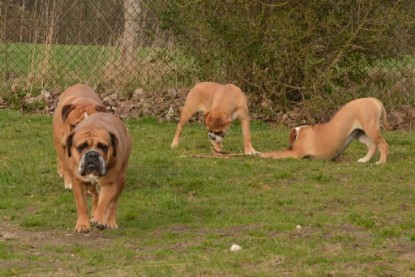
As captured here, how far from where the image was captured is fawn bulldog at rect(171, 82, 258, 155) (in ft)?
41.1

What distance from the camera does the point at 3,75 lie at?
16.3 meters

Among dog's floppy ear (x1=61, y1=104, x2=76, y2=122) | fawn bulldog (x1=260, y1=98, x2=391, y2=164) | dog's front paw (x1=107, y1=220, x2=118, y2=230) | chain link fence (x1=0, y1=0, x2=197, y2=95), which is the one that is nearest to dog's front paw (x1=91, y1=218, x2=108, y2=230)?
dog's front paw (x1=107, y1=220, x2=118, y2=230)

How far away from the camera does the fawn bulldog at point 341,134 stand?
1227 cm

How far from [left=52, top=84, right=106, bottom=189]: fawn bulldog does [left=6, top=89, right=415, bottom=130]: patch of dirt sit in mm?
4573

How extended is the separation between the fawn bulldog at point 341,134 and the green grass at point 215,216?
0.24 meters

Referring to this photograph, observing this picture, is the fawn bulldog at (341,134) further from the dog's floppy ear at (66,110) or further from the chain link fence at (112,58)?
the dog's floppy ear at (66,110)

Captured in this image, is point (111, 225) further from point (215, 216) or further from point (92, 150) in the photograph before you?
point (215, 216)

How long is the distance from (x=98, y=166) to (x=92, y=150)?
0.13 meters

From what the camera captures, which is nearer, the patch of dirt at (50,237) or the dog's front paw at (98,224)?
the patch of dirt at (50,237)

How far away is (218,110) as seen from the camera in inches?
499

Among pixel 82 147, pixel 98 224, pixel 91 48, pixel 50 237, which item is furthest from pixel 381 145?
pixel 91 48

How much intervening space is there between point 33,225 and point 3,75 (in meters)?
8.25

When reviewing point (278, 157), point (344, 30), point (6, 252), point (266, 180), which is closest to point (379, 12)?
point (344, 30)

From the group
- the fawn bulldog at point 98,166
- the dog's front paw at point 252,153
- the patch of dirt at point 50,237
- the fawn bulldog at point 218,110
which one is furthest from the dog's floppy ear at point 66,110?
the dog's front paw at point 252,153
